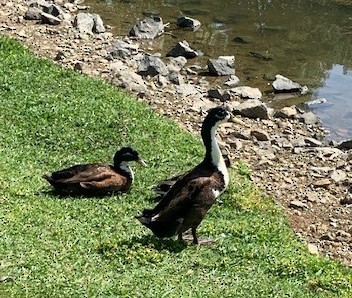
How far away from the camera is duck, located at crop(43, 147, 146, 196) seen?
434 inches

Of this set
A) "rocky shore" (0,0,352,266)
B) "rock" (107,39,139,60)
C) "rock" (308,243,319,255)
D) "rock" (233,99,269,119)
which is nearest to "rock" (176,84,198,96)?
"rocky shore" (0,0,352,266)

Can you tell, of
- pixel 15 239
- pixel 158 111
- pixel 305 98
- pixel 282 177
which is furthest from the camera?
pixel 305 98

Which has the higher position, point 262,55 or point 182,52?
point 182,52

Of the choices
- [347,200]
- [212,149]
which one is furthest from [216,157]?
[347,200]

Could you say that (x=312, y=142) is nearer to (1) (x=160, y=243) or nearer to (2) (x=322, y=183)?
(2) (x=322, y=183)

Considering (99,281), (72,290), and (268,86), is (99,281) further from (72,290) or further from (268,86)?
(268,86)

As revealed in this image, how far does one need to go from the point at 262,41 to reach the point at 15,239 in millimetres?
17980

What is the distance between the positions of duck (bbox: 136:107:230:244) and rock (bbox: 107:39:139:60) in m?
11.5

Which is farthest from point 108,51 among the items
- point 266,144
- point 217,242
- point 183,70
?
point 217,242

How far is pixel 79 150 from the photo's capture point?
1320 cm

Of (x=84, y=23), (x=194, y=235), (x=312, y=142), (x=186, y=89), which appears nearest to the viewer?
(x=194, y=235)

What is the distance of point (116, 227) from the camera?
32.8 ft

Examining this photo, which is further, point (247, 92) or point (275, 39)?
point (275, 39)

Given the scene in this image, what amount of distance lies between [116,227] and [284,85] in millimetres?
11923
